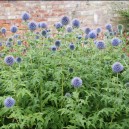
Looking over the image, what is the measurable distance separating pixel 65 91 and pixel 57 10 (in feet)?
13.6

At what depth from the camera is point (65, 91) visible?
9.49 feet

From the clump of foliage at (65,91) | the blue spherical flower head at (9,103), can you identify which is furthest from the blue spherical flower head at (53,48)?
the blue spherical flower head at (9,103)

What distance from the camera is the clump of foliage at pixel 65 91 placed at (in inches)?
100


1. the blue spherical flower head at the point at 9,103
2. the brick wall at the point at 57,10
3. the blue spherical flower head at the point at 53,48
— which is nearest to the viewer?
the blue spherical flower head at the point at 9,103

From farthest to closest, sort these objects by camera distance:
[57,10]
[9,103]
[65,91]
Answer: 1. [57,10]
2. [65,91]
3. [9,103]

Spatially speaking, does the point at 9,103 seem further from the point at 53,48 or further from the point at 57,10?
the point at 57,10

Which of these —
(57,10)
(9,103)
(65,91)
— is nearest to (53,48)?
(65,91)

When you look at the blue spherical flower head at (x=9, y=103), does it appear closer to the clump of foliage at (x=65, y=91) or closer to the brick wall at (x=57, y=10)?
the clump of foliage at (x=65, y=91)

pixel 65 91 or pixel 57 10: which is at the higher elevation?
pixel 57 10

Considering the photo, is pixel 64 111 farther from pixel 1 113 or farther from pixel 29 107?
pixel 1 113

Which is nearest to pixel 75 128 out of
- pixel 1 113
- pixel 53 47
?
pixel 1 113

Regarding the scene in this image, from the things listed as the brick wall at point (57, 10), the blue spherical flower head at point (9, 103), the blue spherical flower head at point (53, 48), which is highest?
the brick wall at point (57, 10)

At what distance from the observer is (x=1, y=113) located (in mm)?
2746

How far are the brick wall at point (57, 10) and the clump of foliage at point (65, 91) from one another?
3.57 metres
